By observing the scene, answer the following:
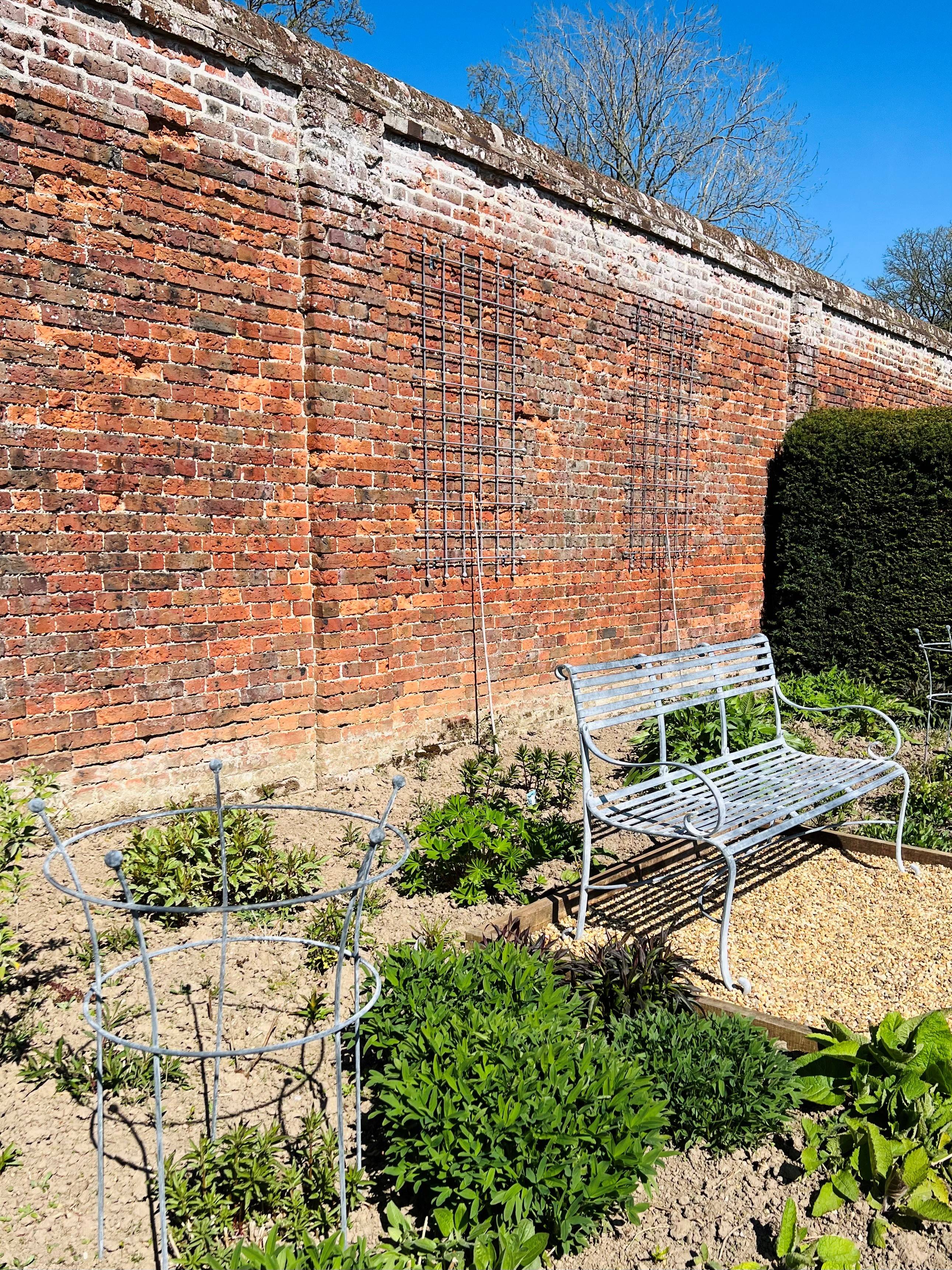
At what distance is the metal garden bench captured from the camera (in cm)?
362

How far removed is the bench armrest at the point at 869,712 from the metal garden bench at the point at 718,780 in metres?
0.05

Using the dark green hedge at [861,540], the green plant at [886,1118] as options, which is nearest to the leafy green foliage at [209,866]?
the green plant at [886,1118]

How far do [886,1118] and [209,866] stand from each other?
244cm

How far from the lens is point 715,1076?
2.54 meters

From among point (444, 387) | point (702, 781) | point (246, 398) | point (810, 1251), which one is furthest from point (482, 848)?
point (444, 387)

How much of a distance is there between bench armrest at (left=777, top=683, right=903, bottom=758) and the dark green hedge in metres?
1.48

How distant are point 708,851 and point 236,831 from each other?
2.37 m

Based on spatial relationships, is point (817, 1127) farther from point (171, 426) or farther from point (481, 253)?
point (481, 253)

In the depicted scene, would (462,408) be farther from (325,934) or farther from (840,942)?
(840,942)

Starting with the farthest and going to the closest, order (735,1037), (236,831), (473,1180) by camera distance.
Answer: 1. (236,831)
2. (735,1037)
3. (473,1180)

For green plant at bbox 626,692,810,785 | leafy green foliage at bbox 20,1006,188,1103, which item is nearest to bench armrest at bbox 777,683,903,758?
green plant at bbox 626,692,810,785

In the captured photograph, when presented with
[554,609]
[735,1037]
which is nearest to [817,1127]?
[735,1037]

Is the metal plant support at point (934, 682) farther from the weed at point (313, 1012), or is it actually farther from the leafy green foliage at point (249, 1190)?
the leafy green foliage at point (249, 1190)

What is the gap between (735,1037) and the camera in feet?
8.82
